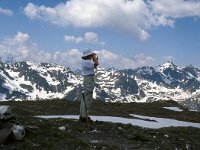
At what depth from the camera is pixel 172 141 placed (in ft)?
67.0

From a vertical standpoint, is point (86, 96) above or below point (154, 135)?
above

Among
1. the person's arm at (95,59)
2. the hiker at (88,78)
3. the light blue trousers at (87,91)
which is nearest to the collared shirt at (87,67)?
the hiker at (88,78)

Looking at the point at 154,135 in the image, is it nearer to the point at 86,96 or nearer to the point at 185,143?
the point at 185,143

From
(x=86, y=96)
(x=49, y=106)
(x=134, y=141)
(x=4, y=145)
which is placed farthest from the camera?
(x=49, y=106)

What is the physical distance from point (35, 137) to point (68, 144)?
4.66 ft

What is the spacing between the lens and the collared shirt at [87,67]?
23.0 metres

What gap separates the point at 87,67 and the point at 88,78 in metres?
0.64

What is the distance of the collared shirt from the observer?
23.0m

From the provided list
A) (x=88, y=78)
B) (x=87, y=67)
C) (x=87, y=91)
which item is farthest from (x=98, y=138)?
(x=87, y=67)

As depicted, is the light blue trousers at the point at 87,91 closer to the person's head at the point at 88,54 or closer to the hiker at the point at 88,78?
the hiker at the point at 88,78

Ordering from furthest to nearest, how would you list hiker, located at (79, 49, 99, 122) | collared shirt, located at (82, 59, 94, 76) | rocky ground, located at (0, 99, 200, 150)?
1. collared shirt, located at (82, 59, 94, 76)
2. hiker, located at (79, 49, 99, 122)
3. rocky ground, located at (0, 99, 200, 150)

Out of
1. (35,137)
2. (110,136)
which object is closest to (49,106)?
(110,136)

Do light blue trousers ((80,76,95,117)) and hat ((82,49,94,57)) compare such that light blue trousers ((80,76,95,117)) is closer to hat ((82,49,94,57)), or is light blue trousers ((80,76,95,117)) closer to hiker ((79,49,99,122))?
hiker ((79,49,99,122))

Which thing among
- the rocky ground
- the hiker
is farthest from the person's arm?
the rocky ground
